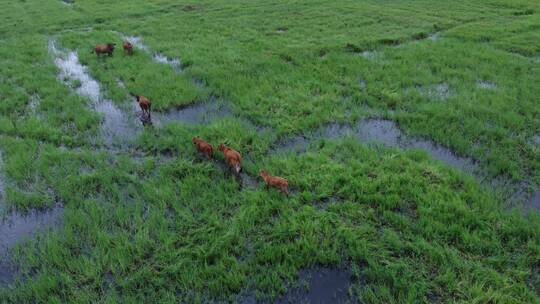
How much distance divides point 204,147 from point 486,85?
8.93m

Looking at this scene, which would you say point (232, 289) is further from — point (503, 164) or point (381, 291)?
point (503, 164)

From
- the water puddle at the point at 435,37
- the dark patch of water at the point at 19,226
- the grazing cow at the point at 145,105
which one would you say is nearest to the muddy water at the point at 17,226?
the dark patch of water at the point at 19,226

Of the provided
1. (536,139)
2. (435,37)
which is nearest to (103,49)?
(435,37)

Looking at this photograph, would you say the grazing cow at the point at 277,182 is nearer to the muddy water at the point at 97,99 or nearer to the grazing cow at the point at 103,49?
the muddy water at the point at 97,99

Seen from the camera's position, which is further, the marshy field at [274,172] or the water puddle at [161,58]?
the water puddle at [161,58]

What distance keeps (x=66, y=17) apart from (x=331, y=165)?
19.1 meters

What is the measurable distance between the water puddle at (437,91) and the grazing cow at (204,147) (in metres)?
6.69

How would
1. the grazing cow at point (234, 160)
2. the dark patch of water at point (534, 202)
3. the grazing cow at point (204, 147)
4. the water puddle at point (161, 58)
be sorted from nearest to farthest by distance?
the dark patch of water at point (534, 202), the grazing cow at point (234, 160), the grazing cow at point (204, 147), the water puddle at point (161, 58)

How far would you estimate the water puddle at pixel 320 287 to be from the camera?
206 inches

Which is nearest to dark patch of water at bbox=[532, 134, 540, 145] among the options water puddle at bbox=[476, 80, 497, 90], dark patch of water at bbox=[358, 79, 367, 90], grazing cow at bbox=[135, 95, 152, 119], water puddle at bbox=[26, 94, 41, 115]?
water puddle at bbox=[476, 80, 497, 90]

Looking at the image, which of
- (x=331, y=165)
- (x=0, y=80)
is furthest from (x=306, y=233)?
(x=0, y=80)

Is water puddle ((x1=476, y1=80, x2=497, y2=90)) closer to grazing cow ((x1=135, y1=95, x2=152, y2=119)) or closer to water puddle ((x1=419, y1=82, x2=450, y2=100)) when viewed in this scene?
water puddle ((x1=419, y1=82, x2=450, y2=100))

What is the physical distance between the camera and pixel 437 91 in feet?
37.2

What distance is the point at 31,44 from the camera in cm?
1582
